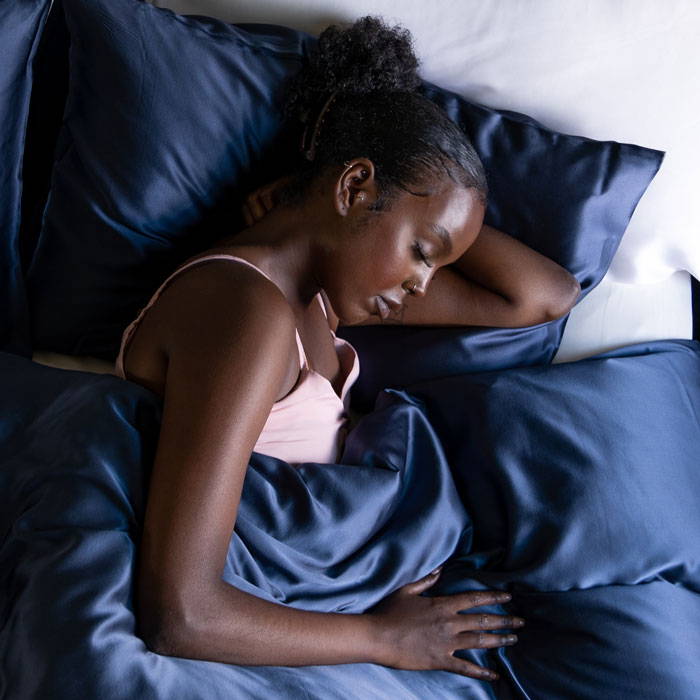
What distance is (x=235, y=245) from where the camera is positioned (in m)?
1.13

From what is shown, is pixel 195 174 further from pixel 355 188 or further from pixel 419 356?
pixel 419 356

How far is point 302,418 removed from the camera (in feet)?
3.77

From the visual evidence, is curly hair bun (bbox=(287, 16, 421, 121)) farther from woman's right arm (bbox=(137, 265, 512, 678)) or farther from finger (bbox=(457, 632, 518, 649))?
finger (bbox=(457, 632, 518, 649))

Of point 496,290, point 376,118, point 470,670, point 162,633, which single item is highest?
point 376,118

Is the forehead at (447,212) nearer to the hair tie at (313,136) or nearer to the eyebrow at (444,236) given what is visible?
the eyebrow at (444,236)

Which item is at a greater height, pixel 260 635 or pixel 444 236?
pixel 444 236

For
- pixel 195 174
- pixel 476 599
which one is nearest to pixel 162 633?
pixel 476 599

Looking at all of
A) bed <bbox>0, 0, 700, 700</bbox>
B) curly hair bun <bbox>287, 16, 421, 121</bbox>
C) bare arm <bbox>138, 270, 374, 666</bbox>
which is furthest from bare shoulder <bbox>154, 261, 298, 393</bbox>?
curly hair bun <bbox>287, 16, 421, 121</bbox>

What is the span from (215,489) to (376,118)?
492 mm

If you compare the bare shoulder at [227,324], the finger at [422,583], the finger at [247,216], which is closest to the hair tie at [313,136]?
the finger at [247,216]

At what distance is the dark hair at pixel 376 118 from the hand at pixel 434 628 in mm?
447

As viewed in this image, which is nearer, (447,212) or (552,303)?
(447,212)

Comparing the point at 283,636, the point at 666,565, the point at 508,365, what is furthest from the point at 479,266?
the point at 283,636

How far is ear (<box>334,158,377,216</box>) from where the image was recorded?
1.08 metres
